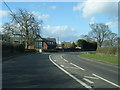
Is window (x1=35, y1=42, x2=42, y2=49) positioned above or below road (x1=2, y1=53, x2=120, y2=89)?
above

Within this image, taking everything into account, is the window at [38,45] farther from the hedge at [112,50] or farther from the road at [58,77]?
the road at [58,77]

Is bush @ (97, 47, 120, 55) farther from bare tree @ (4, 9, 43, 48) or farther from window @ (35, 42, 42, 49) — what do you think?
window @ (35, 42, 42, 49)

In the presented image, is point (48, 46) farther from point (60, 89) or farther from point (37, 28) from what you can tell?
point (60, 89)

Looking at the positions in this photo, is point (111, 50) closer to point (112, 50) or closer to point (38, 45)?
point (112, 50)

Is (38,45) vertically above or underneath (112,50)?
above

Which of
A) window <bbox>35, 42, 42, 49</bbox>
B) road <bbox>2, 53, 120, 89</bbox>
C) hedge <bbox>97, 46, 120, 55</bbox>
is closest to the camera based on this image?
road <bbox>2, 53, 120, 89</bbox>

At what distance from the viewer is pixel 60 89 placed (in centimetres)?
→ 812

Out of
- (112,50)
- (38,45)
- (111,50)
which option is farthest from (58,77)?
(38,45)

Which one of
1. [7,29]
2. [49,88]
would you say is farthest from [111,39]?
[49,88]

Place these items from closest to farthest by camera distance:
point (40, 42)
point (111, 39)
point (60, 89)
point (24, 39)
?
point (60, 89) < point (24, 39) < point (111, 39) < point (40, 42)

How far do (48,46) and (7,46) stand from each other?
71.9 m

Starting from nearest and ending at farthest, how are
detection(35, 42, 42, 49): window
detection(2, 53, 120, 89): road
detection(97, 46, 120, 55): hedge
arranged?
detection(2, 53, 120, 89): road → detection(97, 46, 120, 55): hedge → detection(35, 42, 42, 49): window

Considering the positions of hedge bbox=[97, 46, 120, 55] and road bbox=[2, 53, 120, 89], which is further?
hedge bbox=[97, 46, 120, 55]

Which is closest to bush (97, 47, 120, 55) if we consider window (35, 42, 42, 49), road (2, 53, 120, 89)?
road (2, 53, 120, 89)
